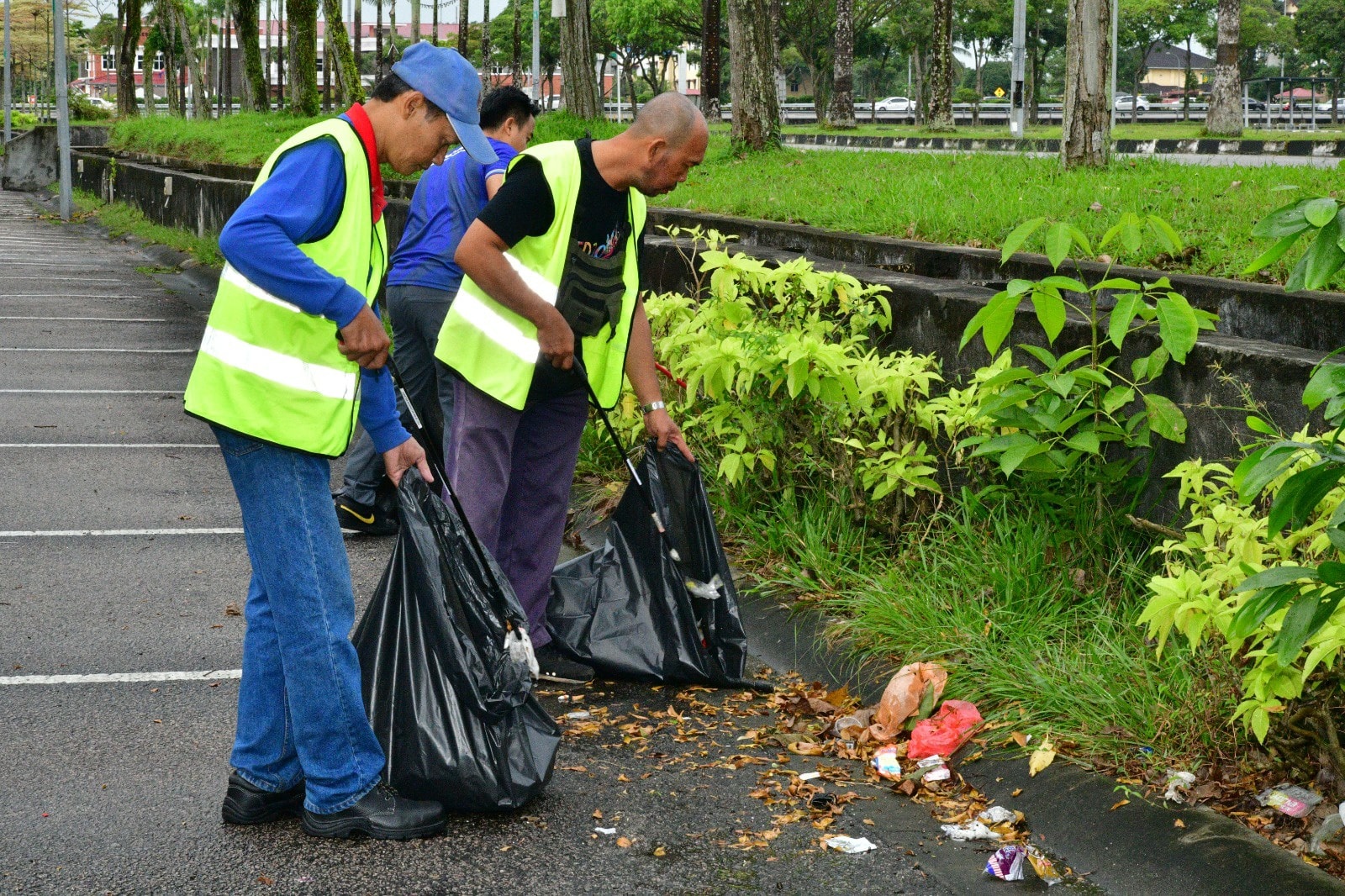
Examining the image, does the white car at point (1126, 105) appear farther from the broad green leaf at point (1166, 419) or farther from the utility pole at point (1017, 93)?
the broad green leaf at point (1166, 419)

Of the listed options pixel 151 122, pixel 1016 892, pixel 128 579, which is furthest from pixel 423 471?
pixel 151 122

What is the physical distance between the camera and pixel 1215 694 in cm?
384

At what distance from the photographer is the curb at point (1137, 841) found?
10.8 ft

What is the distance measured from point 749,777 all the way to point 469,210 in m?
2.57

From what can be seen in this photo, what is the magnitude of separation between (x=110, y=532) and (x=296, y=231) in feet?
13.3

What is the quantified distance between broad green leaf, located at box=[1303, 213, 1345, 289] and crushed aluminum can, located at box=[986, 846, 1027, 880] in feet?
4.86

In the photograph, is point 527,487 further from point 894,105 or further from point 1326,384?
point 894,105

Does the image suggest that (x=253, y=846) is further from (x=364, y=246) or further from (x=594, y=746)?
(x=364, y=246)

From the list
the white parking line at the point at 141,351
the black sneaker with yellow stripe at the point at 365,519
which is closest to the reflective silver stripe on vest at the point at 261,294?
the black sneaker with yellow stripe at the point at 365,519

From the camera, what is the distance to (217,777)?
416 cm

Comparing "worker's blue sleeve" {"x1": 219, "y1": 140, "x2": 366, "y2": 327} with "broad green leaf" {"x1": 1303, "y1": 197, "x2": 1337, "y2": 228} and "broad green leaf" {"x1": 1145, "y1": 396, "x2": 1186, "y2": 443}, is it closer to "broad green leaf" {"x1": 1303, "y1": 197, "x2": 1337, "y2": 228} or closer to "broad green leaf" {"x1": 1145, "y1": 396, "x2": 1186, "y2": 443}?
"broad green leaf" {"x1": 1303, "y1": 197, "x2": 1337, "y2": 228}

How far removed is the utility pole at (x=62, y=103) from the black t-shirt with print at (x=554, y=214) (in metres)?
24.7

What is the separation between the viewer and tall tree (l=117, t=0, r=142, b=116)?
156 feet

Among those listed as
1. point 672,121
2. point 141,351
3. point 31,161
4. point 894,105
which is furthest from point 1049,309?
point 894,105
